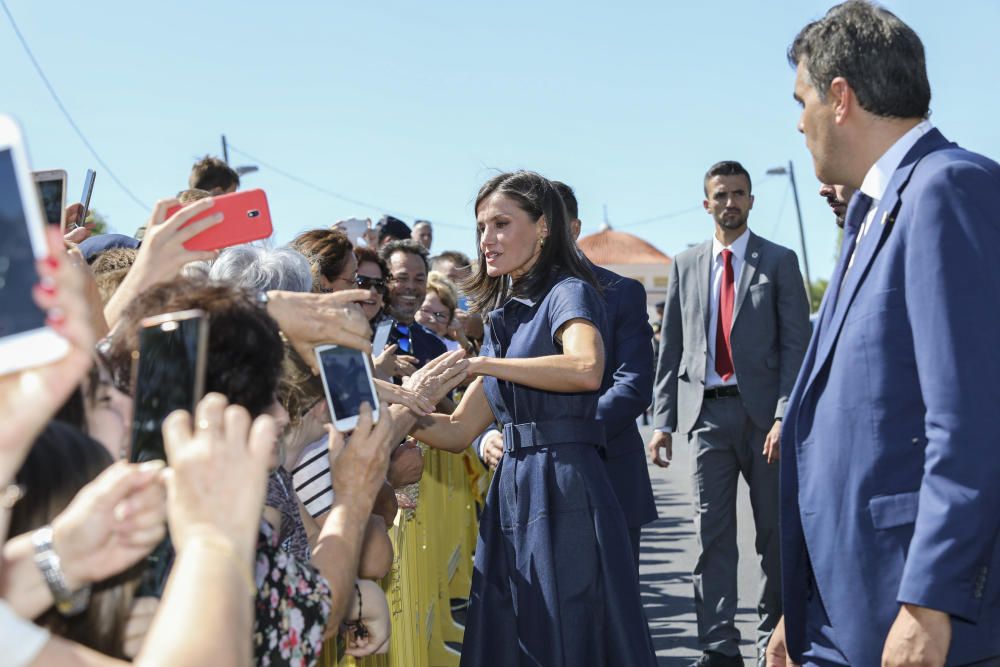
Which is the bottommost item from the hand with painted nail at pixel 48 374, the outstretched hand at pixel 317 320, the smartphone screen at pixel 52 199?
the outstretched hand at pixel 317 320

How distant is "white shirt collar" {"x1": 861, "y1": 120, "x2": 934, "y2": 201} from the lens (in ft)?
9.13

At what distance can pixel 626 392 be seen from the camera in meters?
5.28

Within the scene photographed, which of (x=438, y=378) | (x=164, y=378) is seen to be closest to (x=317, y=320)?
(x=164, y=378)

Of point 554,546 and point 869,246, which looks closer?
point 869,246

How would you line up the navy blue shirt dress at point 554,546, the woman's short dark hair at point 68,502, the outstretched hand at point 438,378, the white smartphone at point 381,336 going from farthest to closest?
the white smartphone at point 381,336 → the navy blue shirt dress at point 554,546 → the outstretched hand at point 438,378 → the woman's short dark hair at point 68,502

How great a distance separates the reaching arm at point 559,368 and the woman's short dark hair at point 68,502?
2.16 m

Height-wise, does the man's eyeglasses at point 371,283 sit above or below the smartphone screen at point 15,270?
below

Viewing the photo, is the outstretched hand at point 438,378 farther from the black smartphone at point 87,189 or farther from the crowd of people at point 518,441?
the black smartphone at point 87,189

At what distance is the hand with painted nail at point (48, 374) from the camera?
1392 millimetres

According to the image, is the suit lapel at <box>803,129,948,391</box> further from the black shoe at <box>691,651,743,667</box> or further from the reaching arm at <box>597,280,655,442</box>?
the black shoe at <box>691,651,743,667</box>

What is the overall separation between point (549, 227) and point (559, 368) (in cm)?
81

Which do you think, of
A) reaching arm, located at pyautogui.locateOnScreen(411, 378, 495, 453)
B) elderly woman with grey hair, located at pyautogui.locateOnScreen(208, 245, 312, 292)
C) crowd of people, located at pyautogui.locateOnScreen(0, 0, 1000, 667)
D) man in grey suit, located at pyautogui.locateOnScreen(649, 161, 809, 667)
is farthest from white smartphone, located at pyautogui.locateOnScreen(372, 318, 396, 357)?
man in grey suit, located at pyautogui.locateOnScreen(649, 161, 809, 667)

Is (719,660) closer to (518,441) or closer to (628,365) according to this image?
(628,365)

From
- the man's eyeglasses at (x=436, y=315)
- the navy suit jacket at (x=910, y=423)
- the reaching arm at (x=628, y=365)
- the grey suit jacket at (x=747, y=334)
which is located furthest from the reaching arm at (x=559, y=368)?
the man's eyeglasses at (x=436, y=315)
